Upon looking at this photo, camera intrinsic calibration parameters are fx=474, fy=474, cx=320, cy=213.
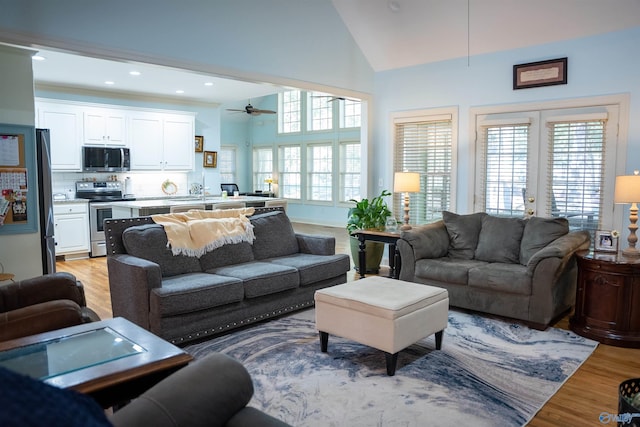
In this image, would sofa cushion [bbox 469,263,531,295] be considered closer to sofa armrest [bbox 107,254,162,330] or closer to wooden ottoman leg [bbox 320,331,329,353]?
wooden ottoman leg [bbox 320,331,329,353]

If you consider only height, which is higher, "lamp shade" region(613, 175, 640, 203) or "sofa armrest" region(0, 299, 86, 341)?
"lamp shade" region(613, 175, 640, 203)

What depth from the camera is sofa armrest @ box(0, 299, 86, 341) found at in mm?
2174

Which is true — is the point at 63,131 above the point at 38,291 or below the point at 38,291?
above

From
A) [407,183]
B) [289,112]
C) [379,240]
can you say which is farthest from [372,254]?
[289,112]

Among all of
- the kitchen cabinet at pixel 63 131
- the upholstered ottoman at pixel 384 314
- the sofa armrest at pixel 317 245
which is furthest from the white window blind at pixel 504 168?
the kitchen cabinet at pixel 63 131

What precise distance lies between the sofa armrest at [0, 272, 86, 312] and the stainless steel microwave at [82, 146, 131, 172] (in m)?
5.23

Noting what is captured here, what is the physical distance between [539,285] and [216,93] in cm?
629

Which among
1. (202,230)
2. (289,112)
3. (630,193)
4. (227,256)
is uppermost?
(289,112)

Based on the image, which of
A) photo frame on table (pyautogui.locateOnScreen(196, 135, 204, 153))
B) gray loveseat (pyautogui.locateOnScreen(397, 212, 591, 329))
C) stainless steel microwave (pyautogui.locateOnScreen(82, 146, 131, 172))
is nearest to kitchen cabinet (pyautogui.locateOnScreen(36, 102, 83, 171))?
stainless steel microwave (pyautogui.locateOnScreen(82, 146, 131, 172))

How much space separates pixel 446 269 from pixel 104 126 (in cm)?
610

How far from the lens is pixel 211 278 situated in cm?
381

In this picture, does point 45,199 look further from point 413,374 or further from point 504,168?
point 504,168

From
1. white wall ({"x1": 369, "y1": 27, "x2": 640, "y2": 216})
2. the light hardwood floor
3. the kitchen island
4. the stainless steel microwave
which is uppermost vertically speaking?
white wall ({"x1": 369, "y1": 27, "x2": 640, "y2": 216})

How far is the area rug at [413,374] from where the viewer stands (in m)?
2.61
